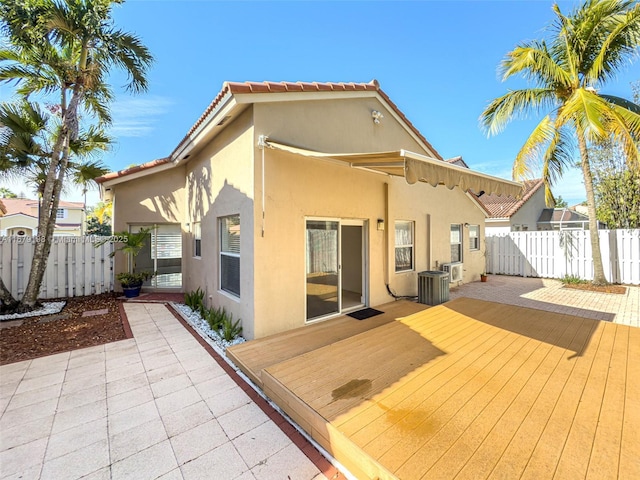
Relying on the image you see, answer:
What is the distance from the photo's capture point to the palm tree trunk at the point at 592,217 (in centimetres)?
1405

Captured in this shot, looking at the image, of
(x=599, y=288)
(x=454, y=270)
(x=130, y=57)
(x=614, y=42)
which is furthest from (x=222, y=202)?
(x=614, y=42)

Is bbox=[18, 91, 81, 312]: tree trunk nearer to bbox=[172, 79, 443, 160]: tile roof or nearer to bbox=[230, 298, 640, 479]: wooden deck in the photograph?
bbox=[172, 79, 443, 160]: tile roof

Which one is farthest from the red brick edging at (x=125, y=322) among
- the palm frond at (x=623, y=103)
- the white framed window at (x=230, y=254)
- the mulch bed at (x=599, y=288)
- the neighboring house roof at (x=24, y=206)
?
the neighboring house roof at (x=24, y=206)

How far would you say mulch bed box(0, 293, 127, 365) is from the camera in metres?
7.17

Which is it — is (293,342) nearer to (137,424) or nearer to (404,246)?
(137,424)

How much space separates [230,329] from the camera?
767 centimetres

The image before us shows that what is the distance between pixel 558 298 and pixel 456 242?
537 centimetres

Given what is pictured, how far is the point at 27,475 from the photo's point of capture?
3.41 m

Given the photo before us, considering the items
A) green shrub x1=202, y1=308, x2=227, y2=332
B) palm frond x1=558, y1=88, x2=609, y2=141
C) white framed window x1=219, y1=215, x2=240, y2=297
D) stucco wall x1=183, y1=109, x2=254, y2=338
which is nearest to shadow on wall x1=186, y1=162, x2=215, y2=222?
stucco wall x1=183, y1=109, x2=254, y2=338

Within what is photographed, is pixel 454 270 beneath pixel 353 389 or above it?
above

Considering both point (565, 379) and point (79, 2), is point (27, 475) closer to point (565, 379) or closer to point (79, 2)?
point (565, 379)

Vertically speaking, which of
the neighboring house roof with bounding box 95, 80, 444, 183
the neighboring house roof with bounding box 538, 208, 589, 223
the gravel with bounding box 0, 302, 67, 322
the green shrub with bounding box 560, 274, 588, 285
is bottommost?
the gravel with bounding box 0, 302, 67, 322

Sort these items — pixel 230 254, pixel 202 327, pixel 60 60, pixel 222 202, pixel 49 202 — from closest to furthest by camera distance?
pixel 202 327 < pixel 230 254 < pixel 222 202 < pixel 60 60 < pixel 49 202

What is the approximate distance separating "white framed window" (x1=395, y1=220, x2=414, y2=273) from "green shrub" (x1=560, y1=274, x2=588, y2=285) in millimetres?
11138
